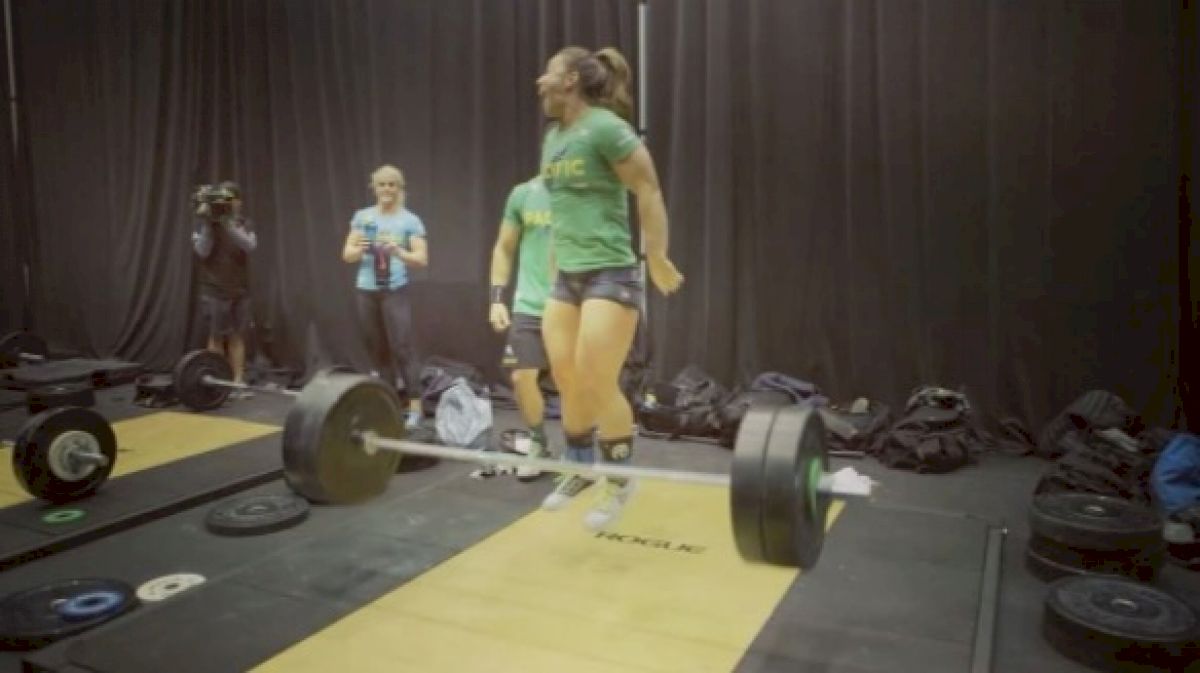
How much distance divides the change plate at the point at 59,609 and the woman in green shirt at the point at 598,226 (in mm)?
1427

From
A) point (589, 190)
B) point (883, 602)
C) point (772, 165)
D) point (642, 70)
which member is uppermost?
point (642, 70)

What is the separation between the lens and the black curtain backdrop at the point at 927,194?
13.3 ft

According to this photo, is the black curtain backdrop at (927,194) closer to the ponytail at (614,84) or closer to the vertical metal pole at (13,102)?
the ponytail at (614,84)

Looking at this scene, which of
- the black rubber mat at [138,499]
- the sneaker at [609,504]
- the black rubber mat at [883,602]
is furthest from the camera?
the black rubber mat at [138,499]

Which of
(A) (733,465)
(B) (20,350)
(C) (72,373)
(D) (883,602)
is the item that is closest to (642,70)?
(D) (883,602)

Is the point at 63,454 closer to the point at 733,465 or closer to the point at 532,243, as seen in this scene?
the point at 532,243

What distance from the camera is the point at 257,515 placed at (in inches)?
128

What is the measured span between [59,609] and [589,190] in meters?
1.93

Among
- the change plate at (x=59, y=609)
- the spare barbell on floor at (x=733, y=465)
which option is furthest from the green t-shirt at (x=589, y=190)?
the change plate at (x=59, y=609)

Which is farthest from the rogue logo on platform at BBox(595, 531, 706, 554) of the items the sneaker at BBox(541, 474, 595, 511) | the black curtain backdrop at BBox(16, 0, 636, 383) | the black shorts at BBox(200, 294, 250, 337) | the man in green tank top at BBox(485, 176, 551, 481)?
the black shorts at BBox(200, 294, 250, 337)

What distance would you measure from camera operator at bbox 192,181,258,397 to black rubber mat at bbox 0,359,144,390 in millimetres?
841

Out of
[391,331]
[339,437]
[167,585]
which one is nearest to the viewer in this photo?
[339,437]

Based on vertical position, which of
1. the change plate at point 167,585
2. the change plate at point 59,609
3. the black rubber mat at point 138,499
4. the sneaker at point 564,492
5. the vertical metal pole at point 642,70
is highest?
the vertical metal pole at point 642,70

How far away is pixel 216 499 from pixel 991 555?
2.94m
